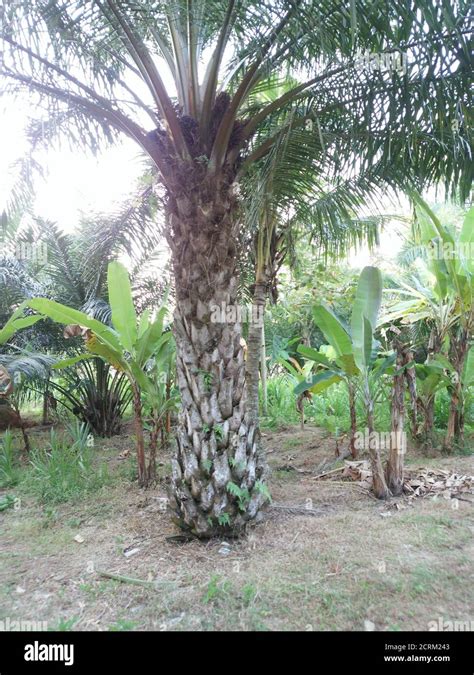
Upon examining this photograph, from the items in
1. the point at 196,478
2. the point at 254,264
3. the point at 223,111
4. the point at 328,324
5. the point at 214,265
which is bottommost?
the point at 196,478

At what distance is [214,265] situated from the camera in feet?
10.7

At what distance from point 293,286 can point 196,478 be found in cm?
572

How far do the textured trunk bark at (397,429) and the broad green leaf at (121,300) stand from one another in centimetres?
228

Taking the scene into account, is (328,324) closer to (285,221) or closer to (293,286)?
(285,221)

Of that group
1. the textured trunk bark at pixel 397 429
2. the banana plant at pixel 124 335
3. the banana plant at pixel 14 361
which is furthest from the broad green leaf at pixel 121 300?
the textured trunk bark at pixel 397 429

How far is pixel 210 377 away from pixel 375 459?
1515mm

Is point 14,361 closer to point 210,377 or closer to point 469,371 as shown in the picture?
point 210,377

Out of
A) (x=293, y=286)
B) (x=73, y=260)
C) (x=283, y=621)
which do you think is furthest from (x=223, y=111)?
(x=293, y=286)

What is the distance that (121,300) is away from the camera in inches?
151

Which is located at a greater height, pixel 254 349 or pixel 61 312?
pixel 61 312

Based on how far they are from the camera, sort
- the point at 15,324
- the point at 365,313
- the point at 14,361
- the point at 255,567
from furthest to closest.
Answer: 1. the point at 14,361
2. the point at 15,324
3. the point at 365,313
4. the point at 255,567

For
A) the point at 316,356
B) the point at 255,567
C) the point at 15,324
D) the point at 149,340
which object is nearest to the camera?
the point at 255,567

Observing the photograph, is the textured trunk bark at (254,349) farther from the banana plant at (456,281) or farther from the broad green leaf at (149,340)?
the banana plant at (456,281)

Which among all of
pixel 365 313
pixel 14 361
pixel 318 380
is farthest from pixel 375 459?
pixel 14 361
